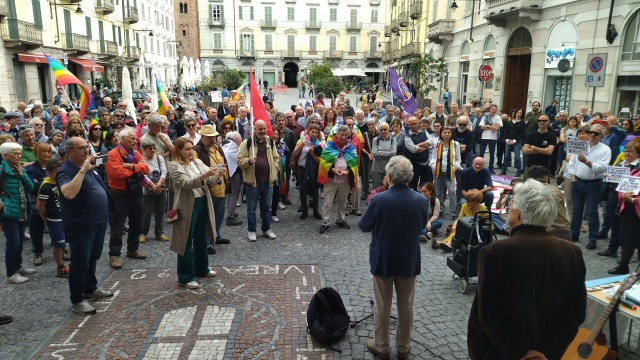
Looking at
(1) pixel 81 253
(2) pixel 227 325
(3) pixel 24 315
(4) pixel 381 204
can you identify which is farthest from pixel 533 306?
(3) pixel 24 315

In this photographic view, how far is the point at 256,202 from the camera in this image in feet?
25.0

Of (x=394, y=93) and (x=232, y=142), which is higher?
(x=394, y=93)

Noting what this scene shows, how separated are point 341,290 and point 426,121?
4971 millimetres

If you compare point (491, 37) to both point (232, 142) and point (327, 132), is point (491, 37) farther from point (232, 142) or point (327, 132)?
point (232, 142)

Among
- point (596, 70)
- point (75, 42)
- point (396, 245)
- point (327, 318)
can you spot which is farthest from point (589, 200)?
point (75, 42)

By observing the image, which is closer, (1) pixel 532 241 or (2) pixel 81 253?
(1) pixel 532 241

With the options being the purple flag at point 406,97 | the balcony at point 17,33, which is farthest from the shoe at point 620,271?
the balcony at point 17,33

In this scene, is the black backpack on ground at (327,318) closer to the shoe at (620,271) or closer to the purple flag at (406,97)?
the shoe at (620,271)

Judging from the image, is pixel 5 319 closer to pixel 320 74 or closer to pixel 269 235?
pixel 269 235

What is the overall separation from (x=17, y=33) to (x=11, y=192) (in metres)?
21.5

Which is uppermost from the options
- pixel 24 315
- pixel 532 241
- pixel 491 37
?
pixel 491 37

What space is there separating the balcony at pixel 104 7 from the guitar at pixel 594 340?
38820 mm

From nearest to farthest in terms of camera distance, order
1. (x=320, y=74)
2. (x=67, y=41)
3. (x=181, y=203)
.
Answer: (x=181, y=203) → (x=67, y=41) → (x=320, y=74)

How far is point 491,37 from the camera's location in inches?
931
